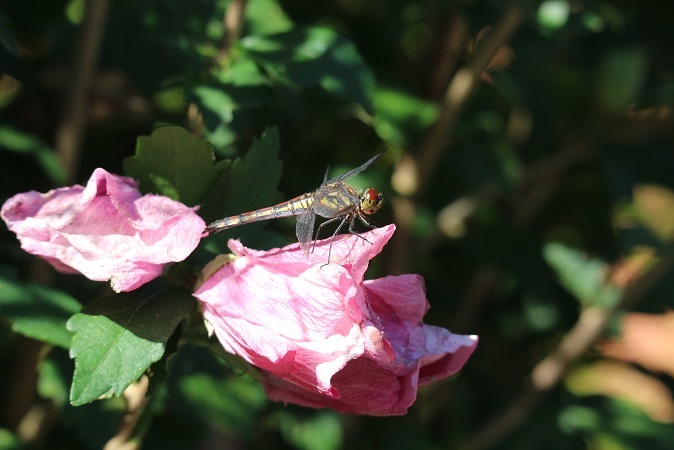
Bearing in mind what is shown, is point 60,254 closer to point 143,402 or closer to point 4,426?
point 143,402

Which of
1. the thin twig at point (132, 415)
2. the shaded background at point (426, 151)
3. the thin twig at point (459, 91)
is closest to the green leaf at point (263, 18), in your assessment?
the shaded background at point (426, 151)

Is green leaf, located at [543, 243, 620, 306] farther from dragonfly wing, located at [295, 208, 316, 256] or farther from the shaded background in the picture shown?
dragonfly wing, located at [295, 208, 316, 256]

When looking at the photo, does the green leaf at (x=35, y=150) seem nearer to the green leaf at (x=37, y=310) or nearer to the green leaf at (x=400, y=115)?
the green leaf at (x=37, y=310)

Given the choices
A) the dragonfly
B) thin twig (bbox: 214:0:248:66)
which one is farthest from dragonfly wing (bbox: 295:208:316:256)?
thin twig (bbox: 214:0:248:66)

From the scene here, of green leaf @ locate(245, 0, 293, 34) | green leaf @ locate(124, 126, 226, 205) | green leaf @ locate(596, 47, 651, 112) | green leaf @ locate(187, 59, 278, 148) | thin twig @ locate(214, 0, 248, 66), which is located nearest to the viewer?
green leaf @ locate(124, 126, 226, 205)

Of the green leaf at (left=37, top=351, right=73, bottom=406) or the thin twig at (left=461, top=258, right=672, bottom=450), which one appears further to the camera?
the thin twig at (left=461, top=258, right=672, bottom=450)

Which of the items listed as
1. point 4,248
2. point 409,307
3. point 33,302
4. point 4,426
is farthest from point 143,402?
point 4,426

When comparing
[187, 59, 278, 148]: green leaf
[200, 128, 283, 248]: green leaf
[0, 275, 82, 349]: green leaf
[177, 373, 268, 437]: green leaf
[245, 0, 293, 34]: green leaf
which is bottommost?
[177, 373, 268, 437]: green leaf
